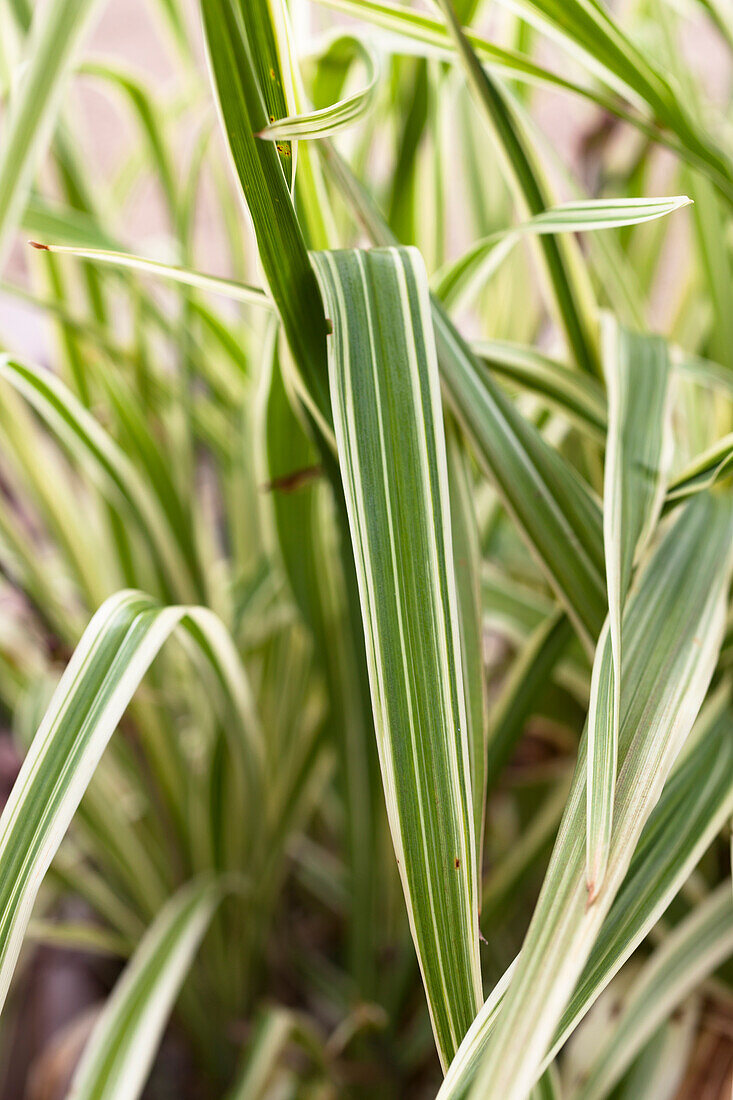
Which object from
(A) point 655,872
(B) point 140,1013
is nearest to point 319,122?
(A) point 655,872

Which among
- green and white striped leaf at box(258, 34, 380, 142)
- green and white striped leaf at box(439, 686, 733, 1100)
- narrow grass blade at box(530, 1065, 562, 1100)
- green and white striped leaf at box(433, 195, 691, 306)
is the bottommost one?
narrow grass blade at box(530, 1065, 562, 1100)

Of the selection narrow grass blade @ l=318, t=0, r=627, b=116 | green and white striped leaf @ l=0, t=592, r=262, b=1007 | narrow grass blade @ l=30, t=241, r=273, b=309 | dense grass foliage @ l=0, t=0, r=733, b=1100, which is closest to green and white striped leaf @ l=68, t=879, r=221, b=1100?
dense grass foliage @ l=0, t=0, r=733, b=1100

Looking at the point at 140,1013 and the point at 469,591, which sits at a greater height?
the point at 469,591

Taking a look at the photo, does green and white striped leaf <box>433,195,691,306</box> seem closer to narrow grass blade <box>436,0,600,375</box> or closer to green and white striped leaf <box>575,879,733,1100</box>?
narrow grass blade <box>436,0,600,375</box>

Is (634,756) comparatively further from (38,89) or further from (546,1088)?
(38,89)

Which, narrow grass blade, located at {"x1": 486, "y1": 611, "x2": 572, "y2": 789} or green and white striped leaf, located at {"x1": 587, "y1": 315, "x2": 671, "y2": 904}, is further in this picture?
narrow grass blade, located at {"x1": 486, "y1": 611, "x2": 572, "y2": 789}

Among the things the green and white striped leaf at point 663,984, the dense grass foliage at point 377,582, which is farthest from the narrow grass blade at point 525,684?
the green and white striped leaf at point 663,984

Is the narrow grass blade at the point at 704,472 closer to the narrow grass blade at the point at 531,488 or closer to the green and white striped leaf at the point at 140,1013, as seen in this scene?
the narrow grass blade at the point at 531,488

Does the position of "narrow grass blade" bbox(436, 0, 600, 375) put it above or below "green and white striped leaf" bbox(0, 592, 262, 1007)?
above

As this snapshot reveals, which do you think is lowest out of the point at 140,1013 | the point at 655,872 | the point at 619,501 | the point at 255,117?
the point at 140,1013
